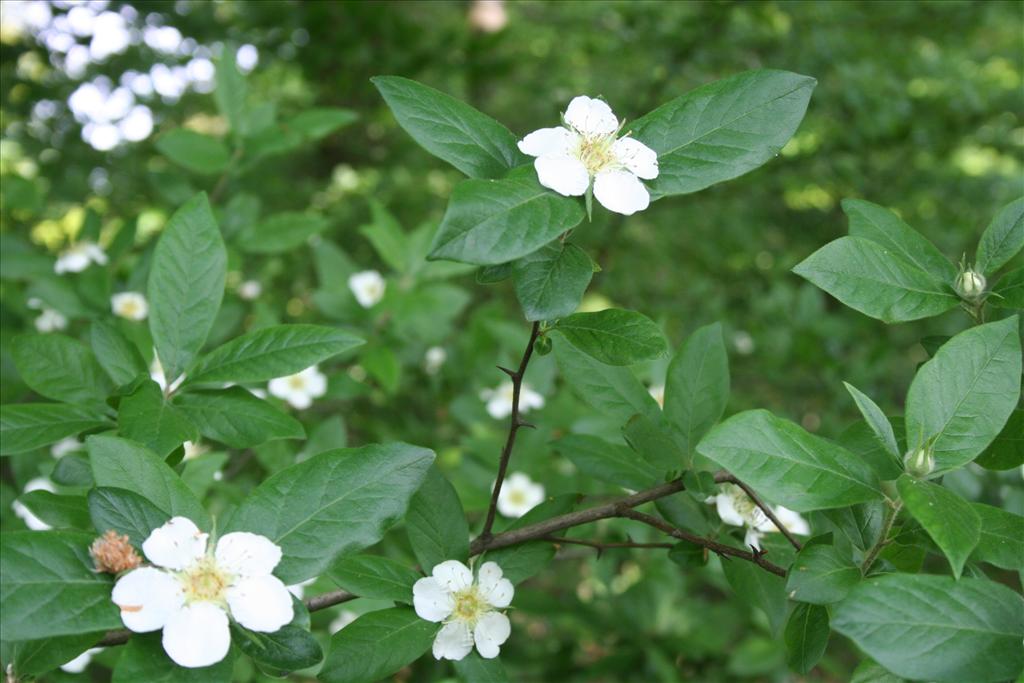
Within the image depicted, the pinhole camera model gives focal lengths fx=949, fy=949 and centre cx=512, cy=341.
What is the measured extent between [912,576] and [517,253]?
0.41m

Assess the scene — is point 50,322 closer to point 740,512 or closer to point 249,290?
point 249,290

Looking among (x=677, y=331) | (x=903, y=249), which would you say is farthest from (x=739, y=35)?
(x=903, y=249)

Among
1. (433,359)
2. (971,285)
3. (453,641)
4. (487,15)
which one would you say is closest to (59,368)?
(453,641)

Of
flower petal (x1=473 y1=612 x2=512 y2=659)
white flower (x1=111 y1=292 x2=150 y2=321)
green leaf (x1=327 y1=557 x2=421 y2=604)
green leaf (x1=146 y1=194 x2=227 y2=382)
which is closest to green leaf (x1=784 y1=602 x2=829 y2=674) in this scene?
flower petal (x1=473 y1=612 x2=512 y2=659)

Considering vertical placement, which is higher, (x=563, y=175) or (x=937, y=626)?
(x=563, y=175)

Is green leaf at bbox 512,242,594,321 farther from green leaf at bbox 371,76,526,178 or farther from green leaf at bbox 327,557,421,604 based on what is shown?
green leaf at bbox 327,557,421,604

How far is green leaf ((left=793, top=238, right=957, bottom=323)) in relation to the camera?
2.95 ft

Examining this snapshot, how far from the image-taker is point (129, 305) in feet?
6.17

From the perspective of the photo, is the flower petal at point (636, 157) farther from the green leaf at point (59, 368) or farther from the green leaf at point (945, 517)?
the green leaf at point (59, 368)

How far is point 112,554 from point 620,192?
523mm

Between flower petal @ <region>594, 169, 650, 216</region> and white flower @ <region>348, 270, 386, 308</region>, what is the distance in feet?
4.15

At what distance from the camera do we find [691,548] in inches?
42.7

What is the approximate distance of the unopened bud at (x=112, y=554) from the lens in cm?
74

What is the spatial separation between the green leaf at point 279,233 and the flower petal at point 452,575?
3.57 feet
